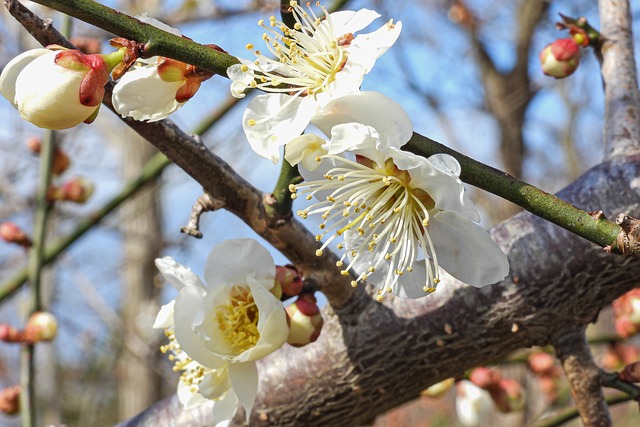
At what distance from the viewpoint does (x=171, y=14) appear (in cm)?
459

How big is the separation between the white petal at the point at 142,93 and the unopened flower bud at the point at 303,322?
0.33 m

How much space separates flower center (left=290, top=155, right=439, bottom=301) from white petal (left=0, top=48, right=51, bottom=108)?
0.31 meters

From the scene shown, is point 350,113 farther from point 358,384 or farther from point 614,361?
point 614,361

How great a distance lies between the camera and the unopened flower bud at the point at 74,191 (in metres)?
1.94

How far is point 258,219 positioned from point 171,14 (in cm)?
381

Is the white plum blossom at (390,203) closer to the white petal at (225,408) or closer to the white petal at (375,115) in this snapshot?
the white petal at (375,115)

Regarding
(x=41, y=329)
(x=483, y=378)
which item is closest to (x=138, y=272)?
(x=41, y=329)

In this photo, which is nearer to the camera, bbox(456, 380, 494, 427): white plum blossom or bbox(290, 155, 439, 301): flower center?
bbox(290, 155, 439, 301): flower center

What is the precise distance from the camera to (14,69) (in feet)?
2.58

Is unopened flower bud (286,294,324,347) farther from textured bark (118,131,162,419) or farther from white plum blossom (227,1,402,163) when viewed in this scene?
textured bark (118,131,162,419)

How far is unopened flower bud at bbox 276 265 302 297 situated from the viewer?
1.03 m

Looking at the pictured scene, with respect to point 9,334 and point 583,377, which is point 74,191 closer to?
point 9,334

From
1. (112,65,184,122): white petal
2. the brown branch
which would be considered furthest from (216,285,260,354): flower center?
the brown branch

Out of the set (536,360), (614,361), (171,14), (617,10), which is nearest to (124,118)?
(617,10)
